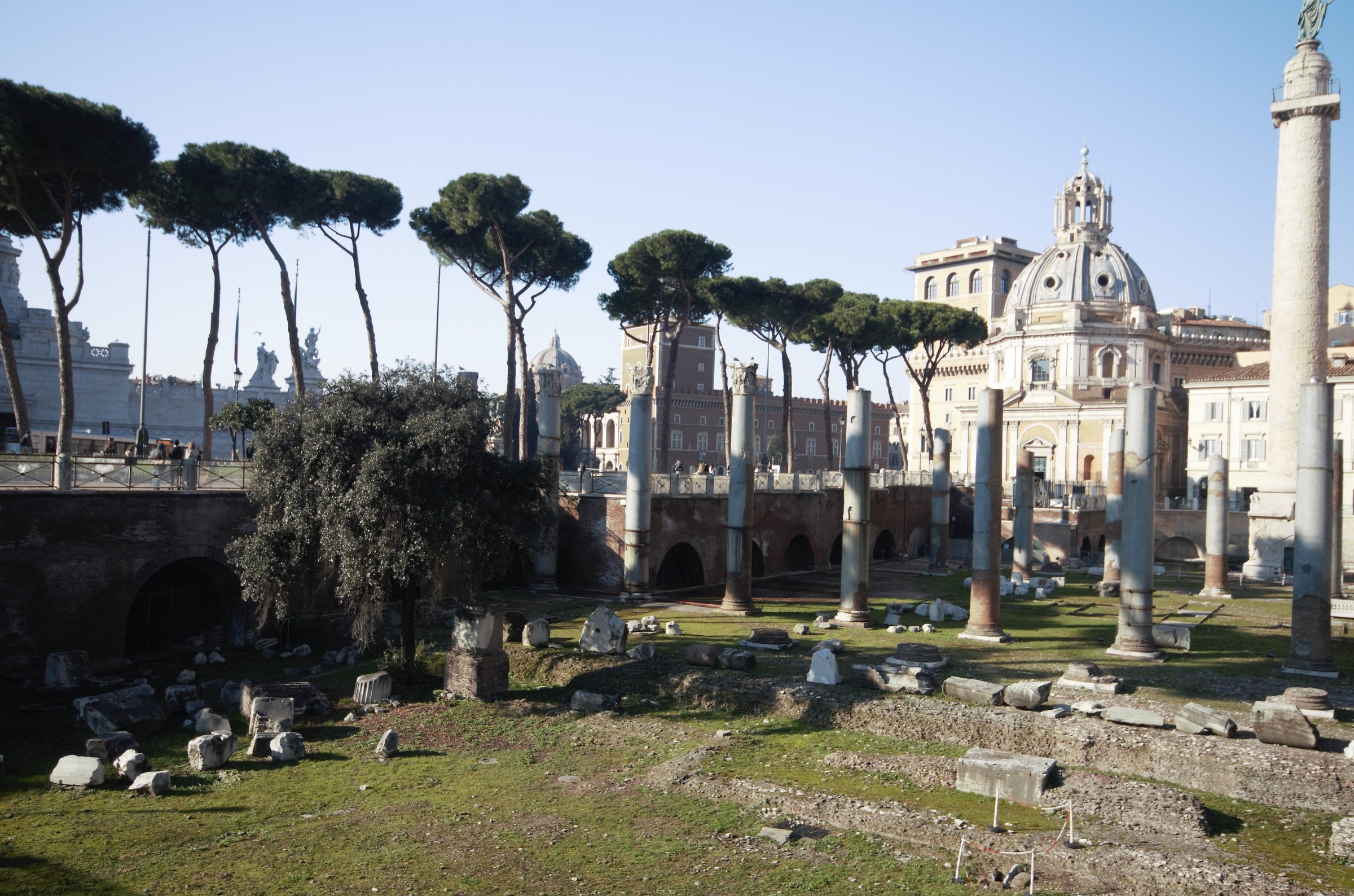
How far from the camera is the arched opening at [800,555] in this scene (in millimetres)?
30438

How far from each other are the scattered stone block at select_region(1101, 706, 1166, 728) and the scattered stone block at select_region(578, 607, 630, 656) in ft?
23.7

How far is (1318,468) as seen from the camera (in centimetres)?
1516

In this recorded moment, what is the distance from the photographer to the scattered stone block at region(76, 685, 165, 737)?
12.5 metres

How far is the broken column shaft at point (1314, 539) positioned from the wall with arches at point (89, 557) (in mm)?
18025

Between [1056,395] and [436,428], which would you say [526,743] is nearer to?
[436,428]

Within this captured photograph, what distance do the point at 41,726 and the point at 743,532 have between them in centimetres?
1301

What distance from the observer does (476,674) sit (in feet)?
45.4

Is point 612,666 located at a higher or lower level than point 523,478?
lower

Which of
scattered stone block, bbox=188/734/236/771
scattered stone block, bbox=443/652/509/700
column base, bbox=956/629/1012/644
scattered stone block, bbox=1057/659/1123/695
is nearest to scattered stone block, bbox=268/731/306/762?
scattered stone block, bbox=188/734/236/771

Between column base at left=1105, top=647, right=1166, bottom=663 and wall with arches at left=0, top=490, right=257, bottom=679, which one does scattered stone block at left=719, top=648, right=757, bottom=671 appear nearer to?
column base at left=1105, top=647, right=1166, bottom=663

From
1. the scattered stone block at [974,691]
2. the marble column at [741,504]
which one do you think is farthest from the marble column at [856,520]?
the scattered stone block at [974,691]

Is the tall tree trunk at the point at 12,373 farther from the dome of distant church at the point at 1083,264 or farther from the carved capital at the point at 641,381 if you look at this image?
the dome of distant church at the point at 1083,264

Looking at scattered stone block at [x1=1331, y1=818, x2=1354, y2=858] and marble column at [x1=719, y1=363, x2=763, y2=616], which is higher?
marble column at [x1=719, y1=363, x2=763, y2=616]

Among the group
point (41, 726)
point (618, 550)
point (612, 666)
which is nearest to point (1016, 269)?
point (618, 550)
